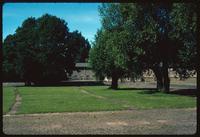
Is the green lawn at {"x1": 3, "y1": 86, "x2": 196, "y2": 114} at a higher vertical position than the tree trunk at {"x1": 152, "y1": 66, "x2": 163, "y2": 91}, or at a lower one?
lower

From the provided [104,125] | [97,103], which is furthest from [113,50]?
[104,125]

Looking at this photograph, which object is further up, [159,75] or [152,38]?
[152,38]

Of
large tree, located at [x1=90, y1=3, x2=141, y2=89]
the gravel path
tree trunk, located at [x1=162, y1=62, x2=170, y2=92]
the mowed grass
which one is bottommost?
the gravel path

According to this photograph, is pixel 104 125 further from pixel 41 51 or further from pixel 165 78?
pixel 41 51

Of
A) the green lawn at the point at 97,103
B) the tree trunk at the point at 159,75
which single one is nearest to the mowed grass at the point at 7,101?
the green lawn at the point at 97,103

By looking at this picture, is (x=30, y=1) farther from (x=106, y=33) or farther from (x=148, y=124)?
(x=106, y=33)

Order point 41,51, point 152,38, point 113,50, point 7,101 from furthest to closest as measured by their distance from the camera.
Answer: point 41,51 → point 113,50 → point 152,38 → point 7,101

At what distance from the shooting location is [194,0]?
6414 mm

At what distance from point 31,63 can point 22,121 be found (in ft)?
187

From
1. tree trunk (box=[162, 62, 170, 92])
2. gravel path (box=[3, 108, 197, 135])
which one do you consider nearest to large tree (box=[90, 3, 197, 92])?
tree trunk (box=[162, 62, 170, 92])

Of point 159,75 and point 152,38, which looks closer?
point 152,38

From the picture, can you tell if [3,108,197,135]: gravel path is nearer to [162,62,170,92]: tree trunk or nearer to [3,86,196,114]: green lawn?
[3,86,196,114]: green lawn

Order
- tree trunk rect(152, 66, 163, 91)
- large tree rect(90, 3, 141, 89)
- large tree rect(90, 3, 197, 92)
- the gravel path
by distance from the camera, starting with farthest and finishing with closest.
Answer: tree trunk rect(152, 66, 163, 91) < large tree rect(90, 3, 141, 89) < large tree rect(90, 3, 197, 92) < the gravel path

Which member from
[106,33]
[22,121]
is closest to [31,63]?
[106,33]
